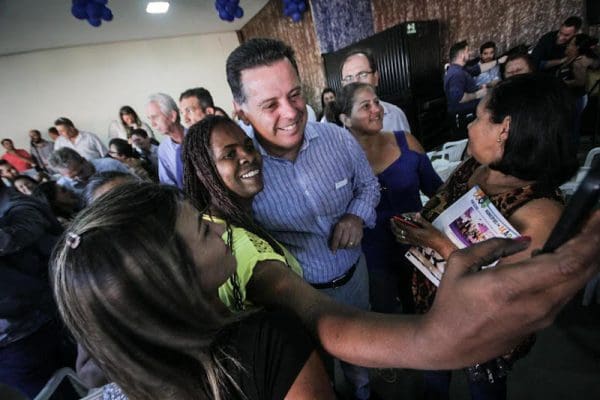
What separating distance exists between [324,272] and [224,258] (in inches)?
29.0

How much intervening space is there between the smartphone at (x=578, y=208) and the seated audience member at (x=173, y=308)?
0.08 meters

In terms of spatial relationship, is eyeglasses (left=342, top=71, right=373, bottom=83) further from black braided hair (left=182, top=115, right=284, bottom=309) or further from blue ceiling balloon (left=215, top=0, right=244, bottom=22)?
blue ceiling balloon (left=215, top=0, right=244, bottom=22)

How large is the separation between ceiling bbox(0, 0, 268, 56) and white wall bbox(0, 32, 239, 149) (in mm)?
264

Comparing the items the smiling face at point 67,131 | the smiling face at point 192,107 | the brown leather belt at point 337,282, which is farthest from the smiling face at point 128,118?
the brown leather belt at point 337,282

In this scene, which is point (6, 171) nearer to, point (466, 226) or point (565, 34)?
point (466, 226)

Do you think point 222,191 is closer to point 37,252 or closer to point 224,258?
point 224,258

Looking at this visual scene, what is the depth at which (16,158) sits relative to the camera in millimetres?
5984

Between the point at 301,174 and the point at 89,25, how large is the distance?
711cm

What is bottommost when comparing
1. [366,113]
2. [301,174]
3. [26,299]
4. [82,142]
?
[26,299]

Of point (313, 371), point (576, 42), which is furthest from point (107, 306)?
point (576, 42)

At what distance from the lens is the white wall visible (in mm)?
6602

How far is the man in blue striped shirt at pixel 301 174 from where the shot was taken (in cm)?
120

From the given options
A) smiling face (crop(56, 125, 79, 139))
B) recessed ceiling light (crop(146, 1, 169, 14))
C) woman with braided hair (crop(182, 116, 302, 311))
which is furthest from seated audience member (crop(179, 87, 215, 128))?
smiling face (crop(56, 125, 79, 139))

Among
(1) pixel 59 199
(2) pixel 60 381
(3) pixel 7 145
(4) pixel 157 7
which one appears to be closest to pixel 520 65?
(2) pixel 60 381
